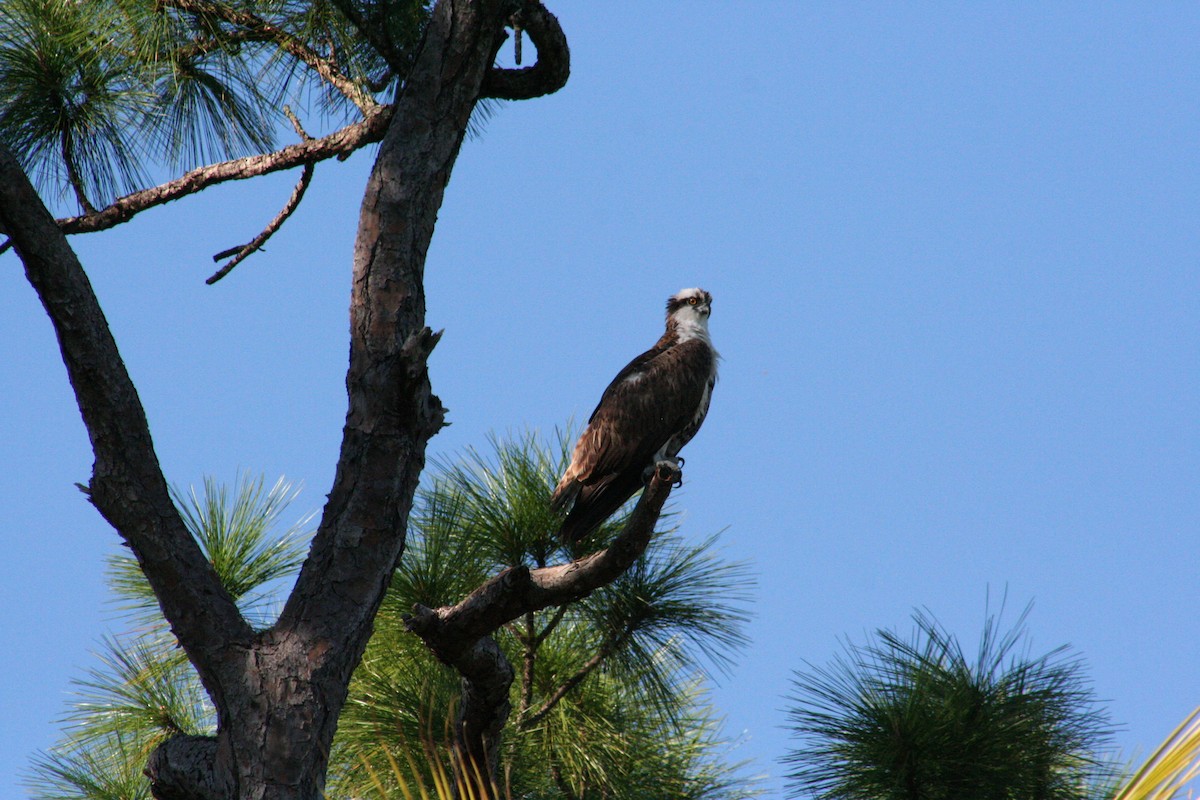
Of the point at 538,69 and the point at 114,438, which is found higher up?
the point at 538,69

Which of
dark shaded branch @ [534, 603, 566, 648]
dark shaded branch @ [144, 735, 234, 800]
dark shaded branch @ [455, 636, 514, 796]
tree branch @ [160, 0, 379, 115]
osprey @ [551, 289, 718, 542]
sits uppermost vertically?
tree branch @ [160, 0, 379, 115]

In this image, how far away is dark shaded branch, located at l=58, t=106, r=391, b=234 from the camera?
434cm

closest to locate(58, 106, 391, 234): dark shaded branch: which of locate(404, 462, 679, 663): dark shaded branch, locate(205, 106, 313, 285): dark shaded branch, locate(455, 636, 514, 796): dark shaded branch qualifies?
locate(205, 106, 313, 285): dark shaded branch

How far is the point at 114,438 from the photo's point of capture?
334 centimetres

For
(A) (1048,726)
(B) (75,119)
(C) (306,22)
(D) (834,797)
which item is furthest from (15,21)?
(A) (1048,726)

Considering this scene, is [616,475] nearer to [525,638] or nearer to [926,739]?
[525,638]

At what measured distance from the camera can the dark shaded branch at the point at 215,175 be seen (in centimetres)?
434

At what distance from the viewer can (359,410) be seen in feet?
12.0

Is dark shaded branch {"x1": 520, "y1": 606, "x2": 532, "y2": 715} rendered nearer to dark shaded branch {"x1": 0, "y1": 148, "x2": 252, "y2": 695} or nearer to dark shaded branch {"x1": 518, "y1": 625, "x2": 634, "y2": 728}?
dark shaded branch {"x1": 518, "y1": 625, "x2": 634, "y2": 728}

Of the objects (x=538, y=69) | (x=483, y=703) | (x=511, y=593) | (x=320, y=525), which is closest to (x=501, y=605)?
(x=511, y=593)

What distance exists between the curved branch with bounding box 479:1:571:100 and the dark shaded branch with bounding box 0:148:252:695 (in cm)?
167

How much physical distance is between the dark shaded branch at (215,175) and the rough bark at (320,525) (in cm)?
54

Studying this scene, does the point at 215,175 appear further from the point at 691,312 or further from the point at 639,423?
the point at 691,312

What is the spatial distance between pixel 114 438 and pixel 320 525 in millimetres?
655
